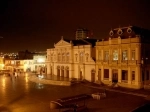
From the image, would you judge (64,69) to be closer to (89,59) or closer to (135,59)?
(89,59)

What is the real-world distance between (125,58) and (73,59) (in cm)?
1535

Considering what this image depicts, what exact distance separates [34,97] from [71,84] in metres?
11.8

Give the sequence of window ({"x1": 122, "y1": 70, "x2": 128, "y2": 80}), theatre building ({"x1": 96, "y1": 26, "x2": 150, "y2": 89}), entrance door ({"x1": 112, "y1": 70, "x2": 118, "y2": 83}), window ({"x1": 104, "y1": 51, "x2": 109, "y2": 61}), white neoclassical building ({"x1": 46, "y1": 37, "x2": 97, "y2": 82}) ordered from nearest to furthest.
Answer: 1. theatre building ({"x1": 96, "y1": 26, "x2": 150, "y2": 89})
2. window ({"x1": 122, "y1": 70, "x2": 128, "y2": 80})
3. entrance door ({"x1": 112, "y1": 70, "x2": 118, "y2": 83})
4. window ({"x1": 104, "y1": 51, "x2": 109, "y2": 61})
5. white neoclassical building ({"x1": 46, "y1": 37, "x2": 97, "y2": 82})

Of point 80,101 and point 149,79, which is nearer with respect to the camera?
point 80,101

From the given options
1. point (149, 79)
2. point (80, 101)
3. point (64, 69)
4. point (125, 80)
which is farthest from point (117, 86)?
point (64, 69)

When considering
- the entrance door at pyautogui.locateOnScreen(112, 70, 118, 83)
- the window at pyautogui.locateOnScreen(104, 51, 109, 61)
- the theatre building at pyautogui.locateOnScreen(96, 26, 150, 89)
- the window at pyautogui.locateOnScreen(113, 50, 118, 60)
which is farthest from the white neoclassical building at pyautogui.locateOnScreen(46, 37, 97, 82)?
the window at pyautogui.locateOnScreen(113, 50, 118, 60)

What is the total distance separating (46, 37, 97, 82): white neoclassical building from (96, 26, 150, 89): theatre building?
319 cm

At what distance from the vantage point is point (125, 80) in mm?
34406

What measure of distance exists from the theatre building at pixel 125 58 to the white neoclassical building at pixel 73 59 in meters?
3.19

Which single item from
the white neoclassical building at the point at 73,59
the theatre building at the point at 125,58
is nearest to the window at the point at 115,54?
the theatre building at the point at 125,58

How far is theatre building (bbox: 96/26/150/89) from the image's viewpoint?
32.8m

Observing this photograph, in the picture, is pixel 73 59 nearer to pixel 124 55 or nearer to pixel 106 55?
pixel 106 55

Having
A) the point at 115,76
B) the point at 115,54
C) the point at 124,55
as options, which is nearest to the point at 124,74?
the point at 115,76

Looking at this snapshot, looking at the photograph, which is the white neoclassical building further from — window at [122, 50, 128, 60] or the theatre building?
window at [122, 50, 128, 60]
